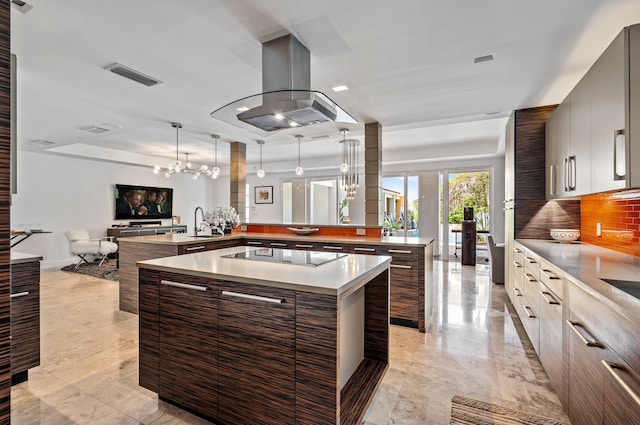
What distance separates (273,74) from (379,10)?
2.83 ft

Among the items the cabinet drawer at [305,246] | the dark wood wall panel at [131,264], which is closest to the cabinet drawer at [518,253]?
the cabinet drawer at [305,246]

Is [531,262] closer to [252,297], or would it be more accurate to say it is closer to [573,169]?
[573,169]

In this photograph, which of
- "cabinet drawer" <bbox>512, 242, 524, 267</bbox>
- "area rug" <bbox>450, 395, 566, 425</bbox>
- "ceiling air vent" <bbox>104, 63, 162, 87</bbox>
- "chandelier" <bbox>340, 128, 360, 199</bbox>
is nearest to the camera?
"area rug" <bbox>450, 395, 566, 425</bbox>

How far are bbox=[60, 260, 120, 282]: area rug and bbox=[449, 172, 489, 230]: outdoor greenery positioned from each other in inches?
289

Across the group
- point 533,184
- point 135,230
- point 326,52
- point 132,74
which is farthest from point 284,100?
point 135,230

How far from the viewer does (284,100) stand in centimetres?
219

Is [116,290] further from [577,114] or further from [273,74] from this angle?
[577,114]

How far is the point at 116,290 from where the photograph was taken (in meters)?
4.86

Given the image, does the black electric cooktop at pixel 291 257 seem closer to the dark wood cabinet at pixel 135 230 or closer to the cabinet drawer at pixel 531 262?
the cabinet drawer at pixel 531 262

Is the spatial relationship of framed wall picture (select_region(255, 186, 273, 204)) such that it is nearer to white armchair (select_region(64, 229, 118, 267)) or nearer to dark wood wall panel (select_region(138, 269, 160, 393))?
white armchair (select_region(64, 229, 118, 267))

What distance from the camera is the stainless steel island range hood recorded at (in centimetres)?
218

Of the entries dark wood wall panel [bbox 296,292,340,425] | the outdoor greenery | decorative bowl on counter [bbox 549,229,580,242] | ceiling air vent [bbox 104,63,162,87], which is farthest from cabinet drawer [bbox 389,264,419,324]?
the outdoor greenery

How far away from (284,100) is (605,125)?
209cm

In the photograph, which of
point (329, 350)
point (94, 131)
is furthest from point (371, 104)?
point (94, 131)
